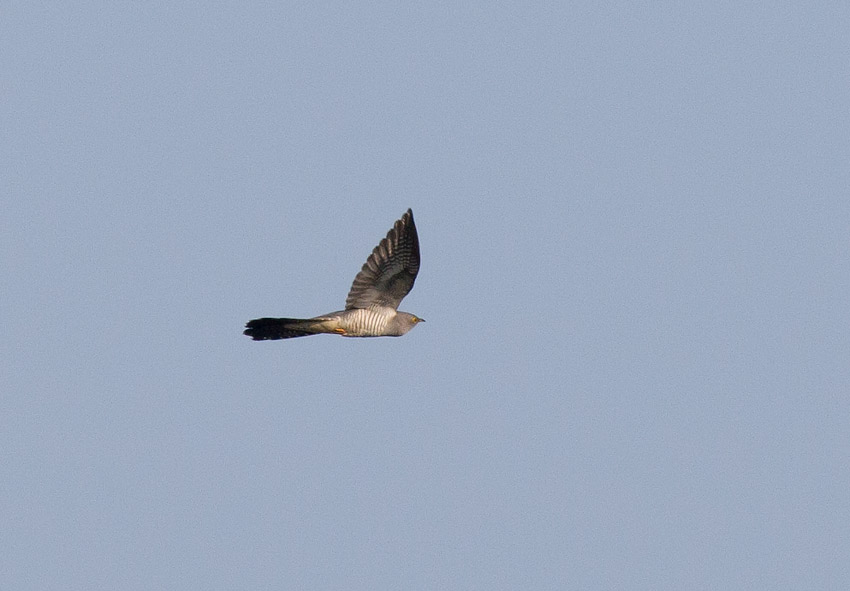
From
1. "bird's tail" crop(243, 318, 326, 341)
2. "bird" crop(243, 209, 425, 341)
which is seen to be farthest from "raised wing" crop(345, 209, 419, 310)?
"bird's tail" crop(243, 318, 326, 341)

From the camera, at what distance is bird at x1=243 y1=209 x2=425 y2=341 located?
1514 cm

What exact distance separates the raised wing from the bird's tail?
28.0 inches

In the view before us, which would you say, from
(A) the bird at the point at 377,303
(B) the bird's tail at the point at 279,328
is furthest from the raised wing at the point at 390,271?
(B) the bird's tail at the point at 279,328

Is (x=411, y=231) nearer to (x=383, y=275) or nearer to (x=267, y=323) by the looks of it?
(x=383, y=275)

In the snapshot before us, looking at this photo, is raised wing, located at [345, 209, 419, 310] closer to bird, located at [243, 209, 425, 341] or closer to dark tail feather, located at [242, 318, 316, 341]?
bird, located at [243, 209, 425, 341]

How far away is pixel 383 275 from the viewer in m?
15.5

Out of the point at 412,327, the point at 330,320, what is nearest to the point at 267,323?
the point at 330,320

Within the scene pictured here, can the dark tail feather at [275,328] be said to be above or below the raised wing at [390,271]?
below

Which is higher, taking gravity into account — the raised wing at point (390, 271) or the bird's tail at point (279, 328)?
the raised wing at point (390, 271)

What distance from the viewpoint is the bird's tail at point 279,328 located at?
15039mm

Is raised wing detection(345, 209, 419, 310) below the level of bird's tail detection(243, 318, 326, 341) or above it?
above

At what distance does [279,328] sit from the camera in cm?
1525

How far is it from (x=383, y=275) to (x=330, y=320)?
97cm

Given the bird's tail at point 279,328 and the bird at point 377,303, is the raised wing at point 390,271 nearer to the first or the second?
the bird at point 377,303
